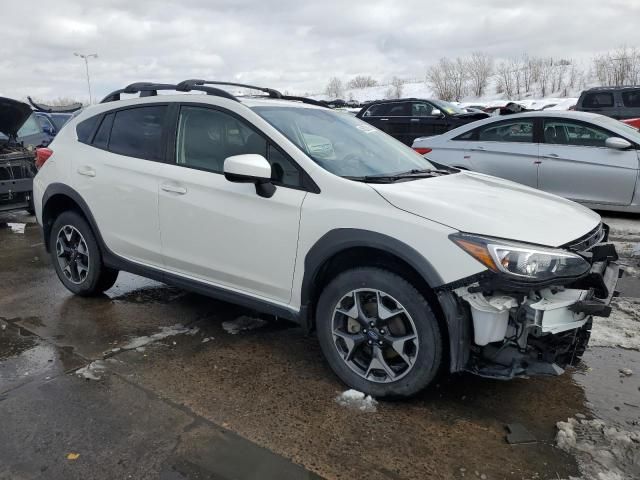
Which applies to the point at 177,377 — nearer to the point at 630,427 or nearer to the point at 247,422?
the point at 247,422

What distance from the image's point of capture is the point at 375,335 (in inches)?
120

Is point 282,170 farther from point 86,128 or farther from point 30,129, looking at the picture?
point 30,129

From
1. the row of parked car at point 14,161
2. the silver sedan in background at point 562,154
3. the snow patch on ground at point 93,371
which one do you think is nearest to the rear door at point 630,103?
the silver sedan in background at point 562,154

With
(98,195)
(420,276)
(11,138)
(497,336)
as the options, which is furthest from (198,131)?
(11,138)

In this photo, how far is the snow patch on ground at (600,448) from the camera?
8.21ft

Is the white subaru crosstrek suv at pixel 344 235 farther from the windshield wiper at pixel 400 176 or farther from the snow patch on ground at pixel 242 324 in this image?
the snow patch on ground at pixel 242 324

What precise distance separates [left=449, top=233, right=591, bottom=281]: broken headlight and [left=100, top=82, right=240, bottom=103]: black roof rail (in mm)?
1973

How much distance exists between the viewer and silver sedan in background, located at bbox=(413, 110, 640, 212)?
23.5 ft

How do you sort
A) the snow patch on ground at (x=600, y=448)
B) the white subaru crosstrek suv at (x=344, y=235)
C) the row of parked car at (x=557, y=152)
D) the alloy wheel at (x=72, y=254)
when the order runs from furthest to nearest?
the row of parked car at (x=557, y=152), the alloy wheel at (x=72, y=254), the white subaru crosstrek suv at (x=344, y=235), the snow patch on ground at (x=600, y=448)

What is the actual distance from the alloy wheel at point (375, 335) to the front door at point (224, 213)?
0.43m

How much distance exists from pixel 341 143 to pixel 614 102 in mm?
12876

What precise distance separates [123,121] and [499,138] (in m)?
5.57

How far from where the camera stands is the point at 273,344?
398 cm

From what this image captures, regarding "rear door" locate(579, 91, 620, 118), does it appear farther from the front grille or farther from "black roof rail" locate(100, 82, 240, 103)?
"black roof rail" locate(100, 82, 240, 103)
